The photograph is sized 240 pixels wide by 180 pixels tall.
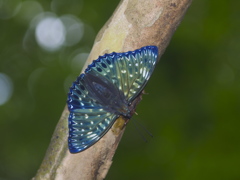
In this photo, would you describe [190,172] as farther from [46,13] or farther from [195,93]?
[46,13]

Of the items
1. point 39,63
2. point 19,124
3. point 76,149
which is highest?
point 76,149

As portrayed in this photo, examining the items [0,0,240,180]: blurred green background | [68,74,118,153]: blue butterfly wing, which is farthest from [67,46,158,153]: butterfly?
[0,0,240,180]: blurred green background

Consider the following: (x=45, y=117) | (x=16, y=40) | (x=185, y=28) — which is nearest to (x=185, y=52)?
(x=185, y=28)

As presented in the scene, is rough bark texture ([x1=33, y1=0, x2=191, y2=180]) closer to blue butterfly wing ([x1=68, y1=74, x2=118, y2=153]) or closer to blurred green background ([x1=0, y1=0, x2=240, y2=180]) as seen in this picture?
blue butterfly wing ([x1=68, y1=74, x2=118, y2=153])

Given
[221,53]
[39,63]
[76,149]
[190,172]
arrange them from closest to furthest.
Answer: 1. [76,149]
2. [190,172]
3. [221,53]
4. [39,63]

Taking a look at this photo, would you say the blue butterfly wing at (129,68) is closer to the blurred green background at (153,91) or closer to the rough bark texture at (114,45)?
the rough bark texture at (114,45)

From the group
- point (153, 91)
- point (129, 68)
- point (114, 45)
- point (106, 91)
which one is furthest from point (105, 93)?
point (153, 91)

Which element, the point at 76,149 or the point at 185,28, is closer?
the point at 76,149

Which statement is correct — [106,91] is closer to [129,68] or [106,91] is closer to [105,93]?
[105,93]
